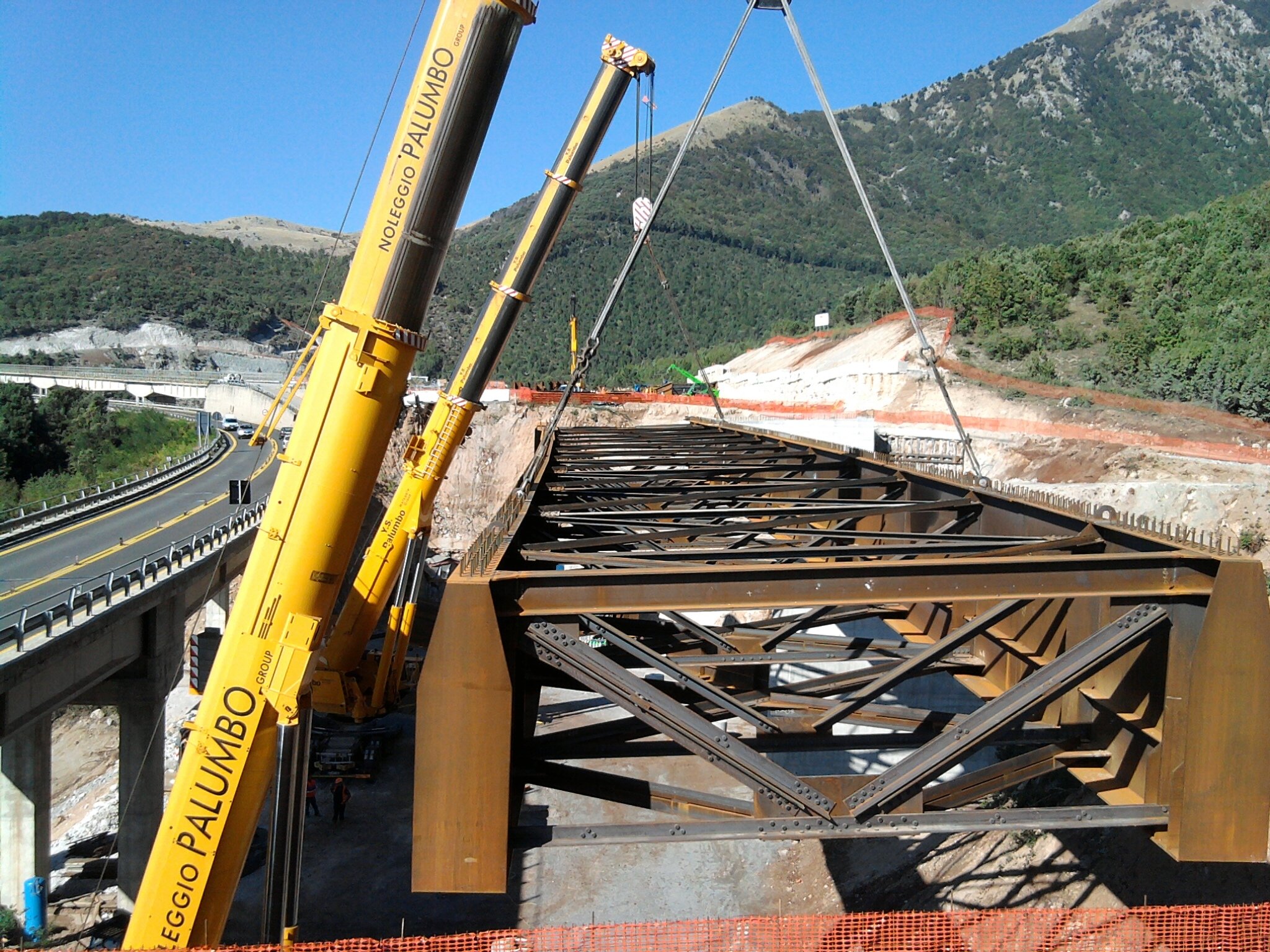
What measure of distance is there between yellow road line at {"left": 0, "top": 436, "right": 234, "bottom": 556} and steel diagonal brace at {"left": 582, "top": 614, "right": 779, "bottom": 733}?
25601 millimetres

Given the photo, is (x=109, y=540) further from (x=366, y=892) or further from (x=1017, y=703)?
(x=1017, y=703)

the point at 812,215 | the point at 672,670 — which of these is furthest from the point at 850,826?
the point at 812,215

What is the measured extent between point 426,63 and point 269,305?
14150 cm

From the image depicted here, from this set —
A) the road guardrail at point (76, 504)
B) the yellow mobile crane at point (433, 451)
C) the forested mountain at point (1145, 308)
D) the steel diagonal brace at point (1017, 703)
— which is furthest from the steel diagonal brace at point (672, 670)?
A: the forested mountain at point (1145, 308)

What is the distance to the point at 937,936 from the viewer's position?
6.47 metres

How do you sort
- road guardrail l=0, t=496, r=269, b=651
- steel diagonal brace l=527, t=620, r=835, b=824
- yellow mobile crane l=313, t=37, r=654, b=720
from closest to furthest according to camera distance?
steel diagonal brace l=527, t=620, r=835, b=824 → yellow mobile crane l=313, t=37, r=654, b=720 → road guardrail l=0, t=496, r=269, b=651

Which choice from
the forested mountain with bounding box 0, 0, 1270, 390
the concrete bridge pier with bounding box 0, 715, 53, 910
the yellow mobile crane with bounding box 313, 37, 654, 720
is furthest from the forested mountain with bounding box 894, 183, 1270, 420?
the forested mountain with bounding box 0, 0, 1270, 390

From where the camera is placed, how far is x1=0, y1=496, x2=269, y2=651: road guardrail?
1541 cm

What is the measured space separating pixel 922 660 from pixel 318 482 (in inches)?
218

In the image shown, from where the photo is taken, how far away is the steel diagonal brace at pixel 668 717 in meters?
5.17

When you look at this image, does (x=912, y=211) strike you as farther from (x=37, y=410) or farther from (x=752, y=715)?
(x=752, y=715)

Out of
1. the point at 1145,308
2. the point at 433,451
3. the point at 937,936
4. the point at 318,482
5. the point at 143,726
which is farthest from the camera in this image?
the point at 1145,308

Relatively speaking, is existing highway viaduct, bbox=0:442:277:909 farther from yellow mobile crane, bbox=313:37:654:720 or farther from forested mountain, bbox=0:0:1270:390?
forested mountain, bbox=0:0:1270:390

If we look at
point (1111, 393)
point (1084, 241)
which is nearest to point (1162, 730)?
point (1111, 393)
